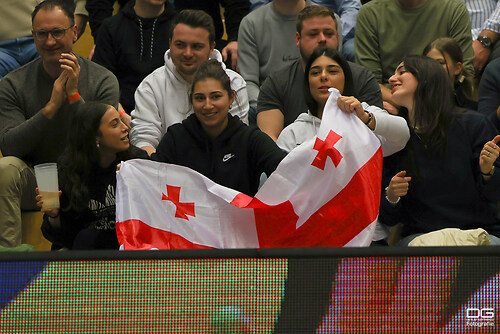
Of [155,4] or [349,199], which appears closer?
[349,199]

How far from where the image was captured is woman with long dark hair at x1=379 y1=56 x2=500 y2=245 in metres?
3.77

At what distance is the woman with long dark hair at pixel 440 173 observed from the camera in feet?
12.4

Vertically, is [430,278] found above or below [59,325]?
above

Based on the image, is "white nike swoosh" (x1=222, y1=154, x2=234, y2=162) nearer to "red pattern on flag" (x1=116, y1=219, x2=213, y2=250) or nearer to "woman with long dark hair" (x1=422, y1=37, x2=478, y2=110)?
"red pattern on flag" (x1=116, y1=219, x2=213, y2=250)

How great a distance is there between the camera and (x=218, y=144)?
3943mm

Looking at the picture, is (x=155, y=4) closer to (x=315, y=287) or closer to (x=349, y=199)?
(x=349, y=199)

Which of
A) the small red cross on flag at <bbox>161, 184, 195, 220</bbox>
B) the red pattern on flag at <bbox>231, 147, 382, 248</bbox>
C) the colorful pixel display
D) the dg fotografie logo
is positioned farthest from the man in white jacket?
the dg fotografie logo

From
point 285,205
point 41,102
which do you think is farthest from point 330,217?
point 41,102

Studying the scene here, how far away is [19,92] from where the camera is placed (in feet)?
15.0

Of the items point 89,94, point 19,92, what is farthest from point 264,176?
point 19,92

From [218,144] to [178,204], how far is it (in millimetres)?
547

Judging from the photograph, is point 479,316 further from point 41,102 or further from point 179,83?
point 41,102

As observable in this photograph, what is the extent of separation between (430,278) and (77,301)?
93cm

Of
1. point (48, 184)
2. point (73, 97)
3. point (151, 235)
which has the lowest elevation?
point (151, 235)
